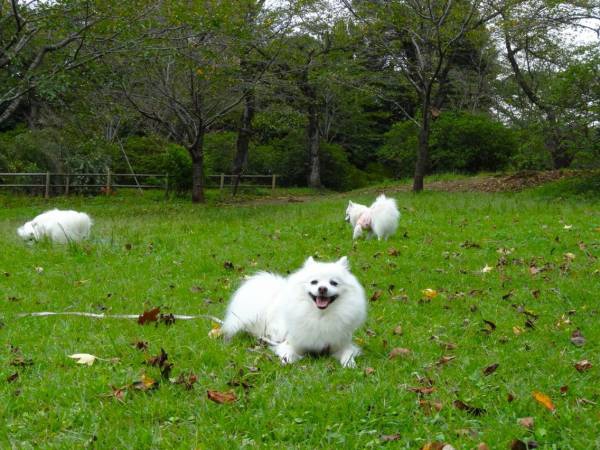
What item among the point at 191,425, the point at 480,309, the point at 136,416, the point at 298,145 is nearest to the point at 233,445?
the point at 191,425

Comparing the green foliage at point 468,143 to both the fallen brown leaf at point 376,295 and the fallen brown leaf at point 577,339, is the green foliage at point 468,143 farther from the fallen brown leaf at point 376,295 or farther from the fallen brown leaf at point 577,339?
the fallen brown leaf at point 577,339

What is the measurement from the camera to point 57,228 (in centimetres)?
1061

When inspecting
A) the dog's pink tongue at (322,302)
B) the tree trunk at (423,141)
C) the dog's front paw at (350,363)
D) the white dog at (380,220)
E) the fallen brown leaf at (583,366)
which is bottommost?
the dog's front paw at (350,363)

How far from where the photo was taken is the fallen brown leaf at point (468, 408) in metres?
3.47

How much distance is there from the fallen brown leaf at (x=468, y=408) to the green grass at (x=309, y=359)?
0.05 meters

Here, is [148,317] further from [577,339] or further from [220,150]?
[220,150]

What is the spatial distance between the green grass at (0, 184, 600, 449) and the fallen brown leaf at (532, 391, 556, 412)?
42 millimetres

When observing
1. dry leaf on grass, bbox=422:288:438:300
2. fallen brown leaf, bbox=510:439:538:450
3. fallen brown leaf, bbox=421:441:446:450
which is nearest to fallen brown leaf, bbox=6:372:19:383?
fallen brown leaf, bbox=421:441:446:450

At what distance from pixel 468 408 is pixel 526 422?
0.34 meters

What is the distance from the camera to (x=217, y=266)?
8.40 meters

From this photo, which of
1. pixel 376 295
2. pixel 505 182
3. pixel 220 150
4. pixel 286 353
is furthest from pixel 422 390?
pixel 220 150

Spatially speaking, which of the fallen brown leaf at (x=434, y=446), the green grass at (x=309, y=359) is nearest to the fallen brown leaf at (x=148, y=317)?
the green grass at (x=309, y=359)

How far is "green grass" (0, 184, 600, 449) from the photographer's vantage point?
128 inches

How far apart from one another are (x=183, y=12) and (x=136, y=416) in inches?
566
